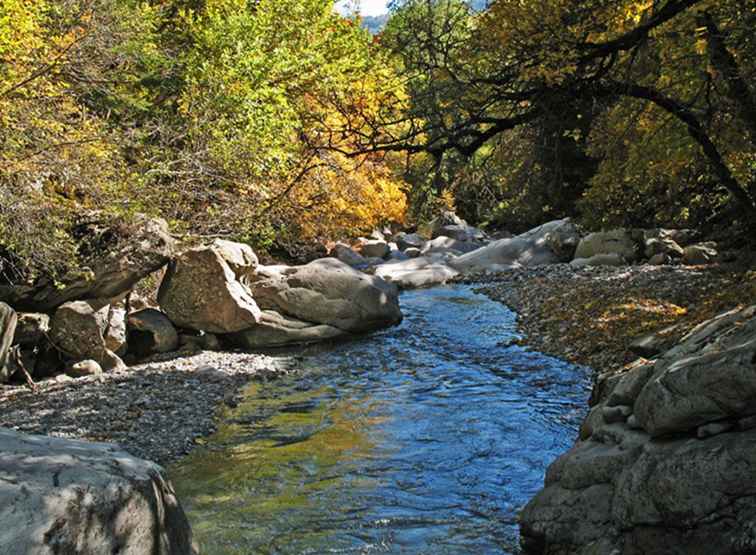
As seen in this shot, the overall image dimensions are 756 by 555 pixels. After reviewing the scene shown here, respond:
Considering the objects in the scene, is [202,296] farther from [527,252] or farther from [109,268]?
[527,252]

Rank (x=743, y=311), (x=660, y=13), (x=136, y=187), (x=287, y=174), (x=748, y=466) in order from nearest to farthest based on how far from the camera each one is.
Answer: (x=748, y=466), (x=743, y=311), (x=660, y=13), (x=136, y=187), (x=287, y=174)

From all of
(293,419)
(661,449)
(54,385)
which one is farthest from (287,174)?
(661,449)

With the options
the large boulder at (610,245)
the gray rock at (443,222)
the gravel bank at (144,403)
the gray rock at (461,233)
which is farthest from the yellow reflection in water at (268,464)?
the gray rock at (443,222)

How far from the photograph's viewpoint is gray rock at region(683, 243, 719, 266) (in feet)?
67.7

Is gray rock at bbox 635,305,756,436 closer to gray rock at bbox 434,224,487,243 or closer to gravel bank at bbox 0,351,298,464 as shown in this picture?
gravel bank at bbox 0,351,298,464

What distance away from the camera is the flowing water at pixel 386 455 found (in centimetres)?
631

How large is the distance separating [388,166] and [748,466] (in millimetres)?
19660

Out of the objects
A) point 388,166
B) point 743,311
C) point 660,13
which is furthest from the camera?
point 388,166

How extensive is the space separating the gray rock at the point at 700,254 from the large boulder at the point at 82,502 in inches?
755

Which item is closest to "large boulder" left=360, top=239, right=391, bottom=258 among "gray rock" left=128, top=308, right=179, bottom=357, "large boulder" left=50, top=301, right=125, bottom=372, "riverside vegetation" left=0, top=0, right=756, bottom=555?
"riverside vegetation" left=0, top=0, right=756, bottom=555

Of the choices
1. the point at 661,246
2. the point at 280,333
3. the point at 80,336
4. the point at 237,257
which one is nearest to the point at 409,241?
the point at 661,246

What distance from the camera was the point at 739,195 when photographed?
12.0m

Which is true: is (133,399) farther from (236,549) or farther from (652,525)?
(652,525)

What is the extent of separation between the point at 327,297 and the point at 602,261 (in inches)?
474
